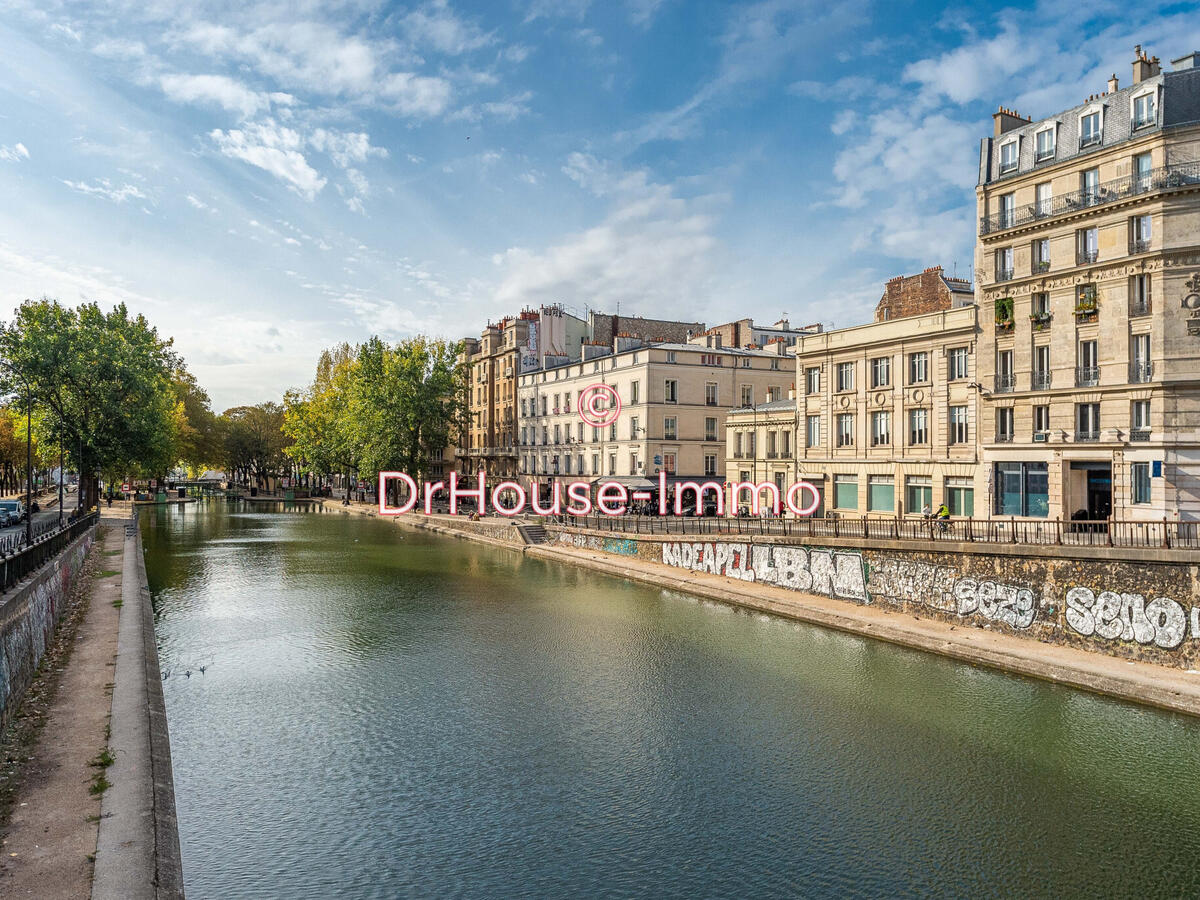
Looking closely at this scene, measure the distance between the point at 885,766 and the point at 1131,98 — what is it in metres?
32.2

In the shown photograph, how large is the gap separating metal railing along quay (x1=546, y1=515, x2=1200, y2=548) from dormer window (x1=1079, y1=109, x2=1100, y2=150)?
56.0ft

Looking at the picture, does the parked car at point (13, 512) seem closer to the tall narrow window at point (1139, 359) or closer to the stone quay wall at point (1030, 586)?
the stone quay wall at point (1030, 586)

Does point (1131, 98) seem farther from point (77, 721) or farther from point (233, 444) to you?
point (233, 444)

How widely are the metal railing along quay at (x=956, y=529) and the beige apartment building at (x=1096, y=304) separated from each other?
7.59 ft

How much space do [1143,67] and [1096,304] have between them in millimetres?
10935

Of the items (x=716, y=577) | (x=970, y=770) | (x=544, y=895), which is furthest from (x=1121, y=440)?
(x=544, y=895)

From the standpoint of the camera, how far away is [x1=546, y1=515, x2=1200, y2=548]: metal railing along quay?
25.9 m

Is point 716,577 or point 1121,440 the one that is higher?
point 1121,440

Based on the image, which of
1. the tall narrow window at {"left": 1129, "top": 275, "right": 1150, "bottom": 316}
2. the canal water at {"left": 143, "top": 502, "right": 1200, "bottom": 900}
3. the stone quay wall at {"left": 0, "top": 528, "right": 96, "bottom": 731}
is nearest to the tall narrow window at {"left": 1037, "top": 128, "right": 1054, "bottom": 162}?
the tall narrow window at {"left": 1129, "top": 275, "right": 1150, "bottom": 316}

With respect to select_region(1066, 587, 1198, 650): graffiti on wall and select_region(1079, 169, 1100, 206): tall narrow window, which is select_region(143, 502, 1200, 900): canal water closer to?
select_region(1066, 587, 1198, 650): graffiti on wall

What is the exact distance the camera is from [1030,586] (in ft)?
88.3

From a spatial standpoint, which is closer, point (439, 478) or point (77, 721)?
point (77, 721)

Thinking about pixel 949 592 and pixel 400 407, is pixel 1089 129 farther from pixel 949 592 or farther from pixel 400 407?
pixel 400 407

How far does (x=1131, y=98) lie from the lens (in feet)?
114
